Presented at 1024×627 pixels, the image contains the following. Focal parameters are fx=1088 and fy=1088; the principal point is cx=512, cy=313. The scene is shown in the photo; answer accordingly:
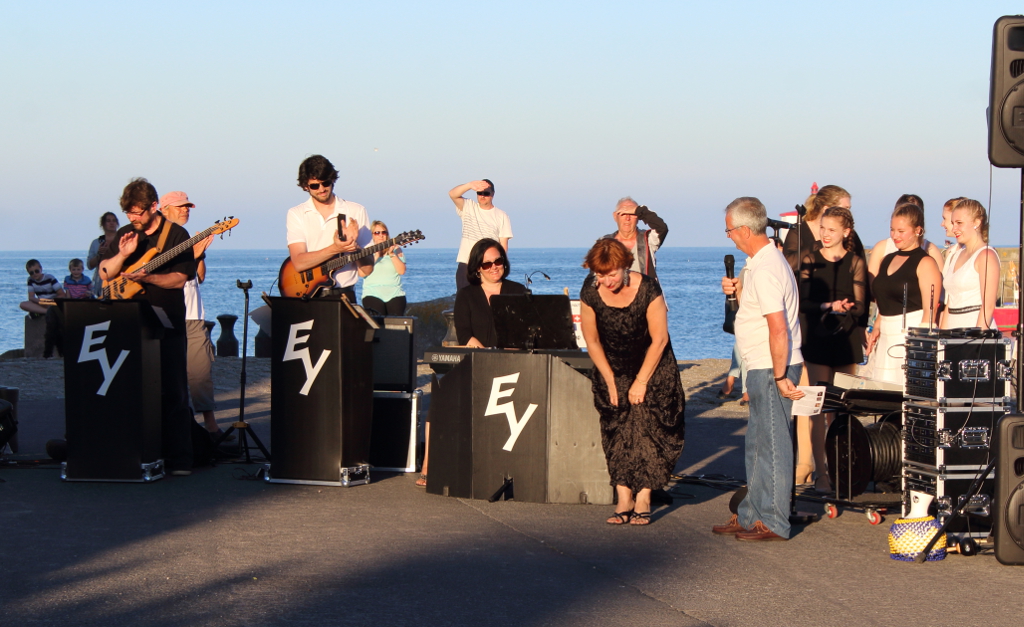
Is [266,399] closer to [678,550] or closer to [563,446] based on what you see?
[563,446]

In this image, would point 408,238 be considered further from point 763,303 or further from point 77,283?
point 77,283

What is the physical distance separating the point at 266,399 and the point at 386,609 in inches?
336

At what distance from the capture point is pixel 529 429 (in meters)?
7.30

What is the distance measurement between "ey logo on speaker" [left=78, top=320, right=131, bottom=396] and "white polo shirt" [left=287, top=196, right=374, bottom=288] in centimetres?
147

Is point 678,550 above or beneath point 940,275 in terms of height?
beneath

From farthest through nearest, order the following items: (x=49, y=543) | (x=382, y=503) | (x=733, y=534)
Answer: (x=382, y=503), (x=733, y=534), (x=49, y=543)

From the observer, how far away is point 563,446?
7.31 m

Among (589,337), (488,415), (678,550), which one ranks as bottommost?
(678,550)

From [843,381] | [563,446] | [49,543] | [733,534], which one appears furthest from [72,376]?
[843,381]

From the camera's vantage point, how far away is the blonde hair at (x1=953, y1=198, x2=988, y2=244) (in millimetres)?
7582

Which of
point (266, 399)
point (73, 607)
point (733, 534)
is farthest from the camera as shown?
point (266, 399)

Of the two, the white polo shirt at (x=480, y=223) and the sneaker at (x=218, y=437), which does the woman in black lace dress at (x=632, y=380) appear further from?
the white polo shirt at (x=480, y=223)

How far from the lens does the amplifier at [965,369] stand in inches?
244

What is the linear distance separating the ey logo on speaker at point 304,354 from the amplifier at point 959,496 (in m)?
3.92
